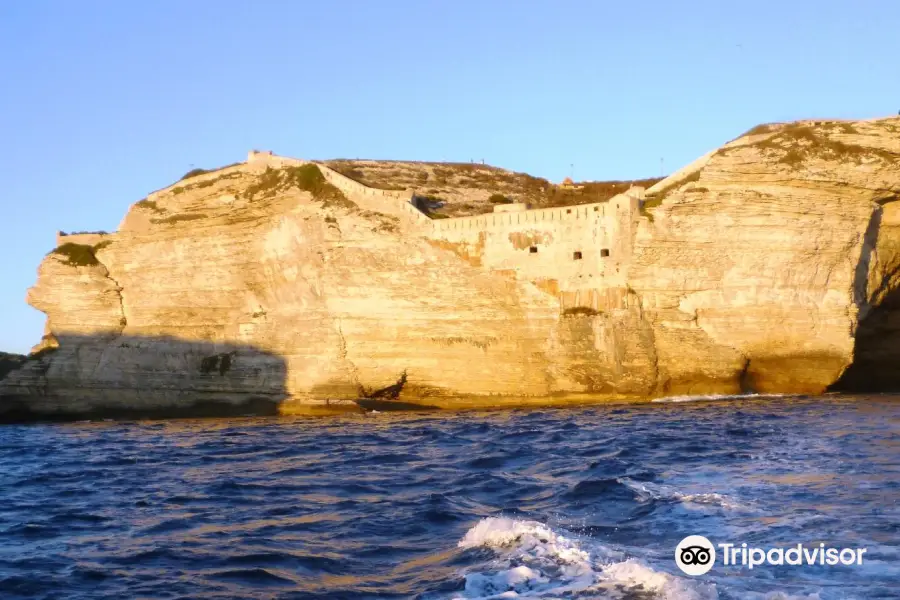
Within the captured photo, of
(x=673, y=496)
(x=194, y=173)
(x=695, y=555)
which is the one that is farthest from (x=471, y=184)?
(x=695, y=555)

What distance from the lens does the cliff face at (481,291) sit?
3219 centimetres

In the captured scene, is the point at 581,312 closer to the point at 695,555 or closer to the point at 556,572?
the point at 695,555

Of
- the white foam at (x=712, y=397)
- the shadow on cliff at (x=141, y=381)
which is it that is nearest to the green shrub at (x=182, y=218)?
the shadow on cliff at (x=141, y=381)

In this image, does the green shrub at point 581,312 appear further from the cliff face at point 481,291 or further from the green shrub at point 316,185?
the green shrub at point 316,185

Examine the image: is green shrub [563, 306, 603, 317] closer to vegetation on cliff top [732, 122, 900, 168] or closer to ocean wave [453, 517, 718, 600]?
vegetation on cliff top [732, 122, 900, 168]

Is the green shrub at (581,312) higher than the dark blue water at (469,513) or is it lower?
higher

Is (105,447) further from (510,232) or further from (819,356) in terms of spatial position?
(819,356)

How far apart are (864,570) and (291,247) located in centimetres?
3263

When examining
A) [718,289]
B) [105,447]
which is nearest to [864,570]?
[105,447]

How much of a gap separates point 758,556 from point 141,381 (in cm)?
3732

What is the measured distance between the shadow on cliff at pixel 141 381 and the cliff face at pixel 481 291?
102 mm

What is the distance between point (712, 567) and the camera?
8.98m

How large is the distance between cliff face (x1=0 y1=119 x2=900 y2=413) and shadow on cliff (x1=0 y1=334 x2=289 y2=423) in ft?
0.34

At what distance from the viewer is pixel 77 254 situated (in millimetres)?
44188
